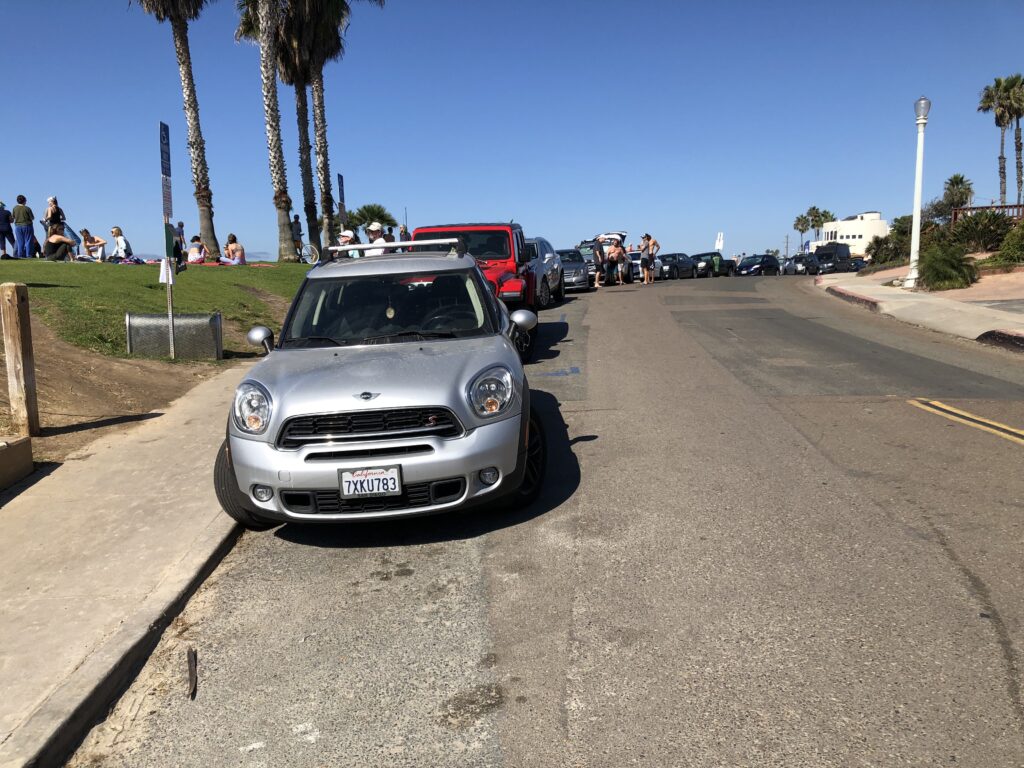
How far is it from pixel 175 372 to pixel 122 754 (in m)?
8.58

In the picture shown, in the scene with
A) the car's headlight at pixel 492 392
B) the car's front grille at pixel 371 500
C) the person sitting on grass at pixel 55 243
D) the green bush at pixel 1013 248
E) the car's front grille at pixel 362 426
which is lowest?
the car's front grille at pixel 371 500

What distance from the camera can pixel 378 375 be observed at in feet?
16.9

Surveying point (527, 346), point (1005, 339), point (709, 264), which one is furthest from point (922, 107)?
point (709, 264)

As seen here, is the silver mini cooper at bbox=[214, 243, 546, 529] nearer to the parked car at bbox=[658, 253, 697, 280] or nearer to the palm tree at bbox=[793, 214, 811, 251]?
the parked car at bbox=[658, 253, 697, 280]

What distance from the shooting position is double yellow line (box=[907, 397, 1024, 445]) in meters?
7.37

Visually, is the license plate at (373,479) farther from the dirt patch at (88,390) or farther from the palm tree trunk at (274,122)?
the palm tree trunk at (274,122)

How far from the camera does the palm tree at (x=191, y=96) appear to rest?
25344mm

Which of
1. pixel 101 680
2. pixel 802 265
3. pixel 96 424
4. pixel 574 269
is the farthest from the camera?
pixel 802 265

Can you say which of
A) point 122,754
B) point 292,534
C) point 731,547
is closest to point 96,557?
point 292,534

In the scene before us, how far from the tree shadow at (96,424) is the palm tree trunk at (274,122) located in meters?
19.5

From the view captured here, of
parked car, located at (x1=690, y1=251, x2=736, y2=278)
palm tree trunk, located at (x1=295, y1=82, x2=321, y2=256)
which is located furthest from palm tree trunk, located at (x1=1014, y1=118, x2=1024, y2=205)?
palm tree trunk, located at (x1=295, y1=82, x2=321, y2=256)

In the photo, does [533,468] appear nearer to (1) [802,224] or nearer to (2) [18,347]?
(2) [18,347]

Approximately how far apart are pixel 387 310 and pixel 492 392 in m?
1.52

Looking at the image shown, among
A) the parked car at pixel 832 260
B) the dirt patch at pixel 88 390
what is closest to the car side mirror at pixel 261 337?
the dirt patch at pixel 88 390
